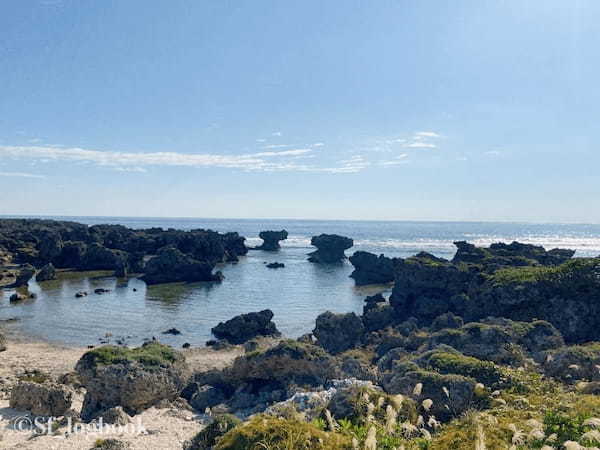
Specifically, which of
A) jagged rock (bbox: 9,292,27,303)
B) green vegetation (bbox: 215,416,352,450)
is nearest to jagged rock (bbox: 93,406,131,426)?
green vegetation (bbox: 215,416,352,450)

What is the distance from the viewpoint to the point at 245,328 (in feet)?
105

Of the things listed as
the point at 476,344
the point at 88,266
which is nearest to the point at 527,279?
the point at 476,344

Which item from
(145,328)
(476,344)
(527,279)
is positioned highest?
(527,279)

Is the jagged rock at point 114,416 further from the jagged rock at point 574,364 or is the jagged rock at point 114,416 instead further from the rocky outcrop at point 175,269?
the rocky outcrop at point 175,269

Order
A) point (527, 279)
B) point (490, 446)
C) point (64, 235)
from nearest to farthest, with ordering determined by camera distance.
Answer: point (490, 446) < point (527, 279) < point (64, 235)

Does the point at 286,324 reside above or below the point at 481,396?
below

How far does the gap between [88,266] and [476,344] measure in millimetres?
66934

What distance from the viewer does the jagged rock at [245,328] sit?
31.7 metres

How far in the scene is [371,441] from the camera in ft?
14.9

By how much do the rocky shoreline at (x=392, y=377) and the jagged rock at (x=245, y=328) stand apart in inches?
3.4

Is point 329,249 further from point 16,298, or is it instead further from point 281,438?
point 281,438

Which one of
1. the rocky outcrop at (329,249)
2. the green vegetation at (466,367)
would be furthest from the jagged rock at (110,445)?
the rocky outcrop at (329,249)

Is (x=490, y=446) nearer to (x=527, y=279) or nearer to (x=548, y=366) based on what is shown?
(x=548, y=366)

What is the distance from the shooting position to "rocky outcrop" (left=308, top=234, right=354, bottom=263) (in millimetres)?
92438
